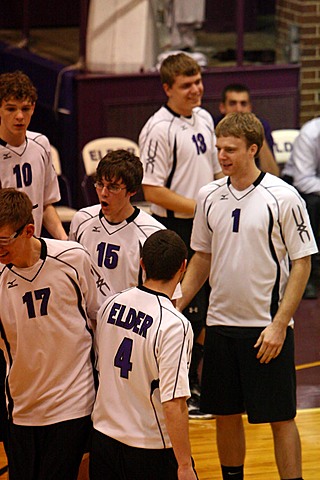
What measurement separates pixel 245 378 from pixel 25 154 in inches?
67.8

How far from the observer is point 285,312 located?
15.2 feet

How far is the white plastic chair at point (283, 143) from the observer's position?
959 cm

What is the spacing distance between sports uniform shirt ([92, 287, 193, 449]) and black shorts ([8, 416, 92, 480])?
0.57 ft

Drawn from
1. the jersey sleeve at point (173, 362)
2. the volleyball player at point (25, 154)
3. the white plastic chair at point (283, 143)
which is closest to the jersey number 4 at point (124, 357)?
the jersey sleeve at point (173, 362)

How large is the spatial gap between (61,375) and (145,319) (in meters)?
0.49

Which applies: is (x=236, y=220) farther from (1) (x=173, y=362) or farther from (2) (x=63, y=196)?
(2) (x=63, y=196)

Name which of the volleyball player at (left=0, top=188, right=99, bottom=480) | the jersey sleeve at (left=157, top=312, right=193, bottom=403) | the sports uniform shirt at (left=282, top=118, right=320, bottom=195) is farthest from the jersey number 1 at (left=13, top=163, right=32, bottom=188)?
the sports uniform shirt at (left=282, top=118, right=320, bottom=195)

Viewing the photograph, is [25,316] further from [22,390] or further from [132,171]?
[132,171]

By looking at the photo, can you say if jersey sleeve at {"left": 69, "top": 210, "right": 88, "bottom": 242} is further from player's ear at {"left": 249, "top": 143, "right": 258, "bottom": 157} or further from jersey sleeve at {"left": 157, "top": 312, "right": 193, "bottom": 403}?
jersey sleeve at {"left": 157, "top": 312, "right": 193, "bottom": 403}

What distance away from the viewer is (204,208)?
488cm

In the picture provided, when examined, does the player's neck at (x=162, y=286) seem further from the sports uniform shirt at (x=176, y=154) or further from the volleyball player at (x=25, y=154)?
the sports uniform shirt at (x=176, y=154)

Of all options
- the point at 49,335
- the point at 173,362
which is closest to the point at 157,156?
the point at 49,335

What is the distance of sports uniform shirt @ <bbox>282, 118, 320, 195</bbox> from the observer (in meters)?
8.83

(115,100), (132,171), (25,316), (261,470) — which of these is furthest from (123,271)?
(115,100)
